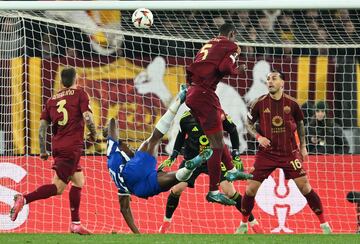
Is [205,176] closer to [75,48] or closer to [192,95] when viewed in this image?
[75,48]

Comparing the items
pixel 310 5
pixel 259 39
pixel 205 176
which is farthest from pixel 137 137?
pixel 310 5

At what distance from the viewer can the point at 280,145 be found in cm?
1176

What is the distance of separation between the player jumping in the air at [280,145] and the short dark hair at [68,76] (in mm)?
2075

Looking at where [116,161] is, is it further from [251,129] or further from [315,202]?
[315,202]

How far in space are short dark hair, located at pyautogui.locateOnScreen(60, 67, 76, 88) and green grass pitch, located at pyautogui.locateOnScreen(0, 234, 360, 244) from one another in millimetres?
1691

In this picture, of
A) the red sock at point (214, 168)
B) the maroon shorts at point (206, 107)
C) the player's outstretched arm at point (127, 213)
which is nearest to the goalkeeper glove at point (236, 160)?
the player's outstretched arm at point (127, 213)

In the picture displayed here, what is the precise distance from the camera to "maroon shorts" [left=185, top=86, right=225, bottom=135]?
1034cm

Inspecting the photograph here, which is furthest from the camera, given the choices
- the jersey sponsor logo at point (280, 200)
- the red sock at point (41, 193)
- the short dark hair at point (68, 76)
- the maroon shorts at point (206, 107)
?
the jersey sponsor logo at point (280, 200)

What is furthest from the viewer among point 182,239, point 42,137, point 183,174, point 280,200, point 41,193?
point 280,200

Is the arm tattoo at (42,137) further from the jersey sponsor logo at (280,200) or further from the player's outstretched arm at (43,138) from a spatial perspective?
the jersey sponsor logo at (280,200)

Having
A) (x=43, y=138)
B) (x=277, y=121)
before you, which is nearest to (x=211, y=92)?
(x=277, y=121)

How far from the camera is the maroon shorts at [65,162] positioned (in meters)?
11.3

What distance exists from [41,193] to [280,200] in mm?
3328

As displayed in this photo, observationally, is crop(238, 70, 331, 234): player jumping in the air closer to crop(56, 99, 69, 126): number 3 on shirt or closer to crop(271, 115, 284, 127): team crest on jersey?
crop(271, 115, 284, 127): team crest on jersey
